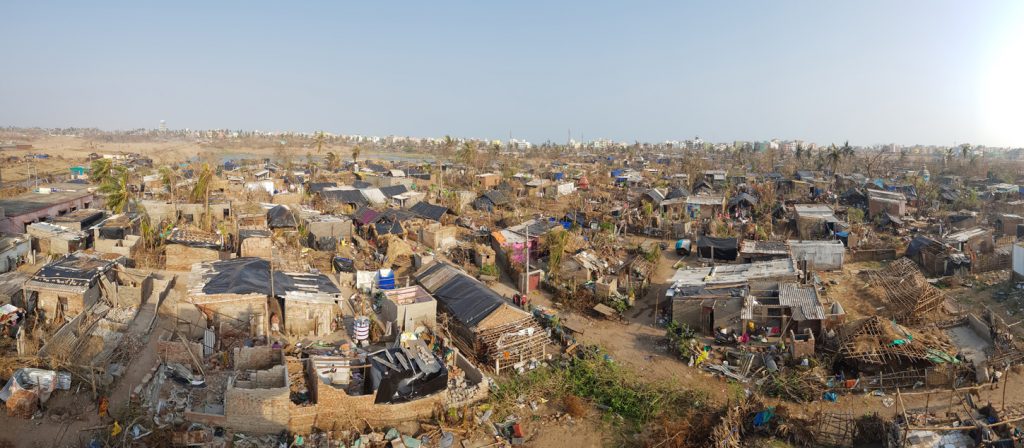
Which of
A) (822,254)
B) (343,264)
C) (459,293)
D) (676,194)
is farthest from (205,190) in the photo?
(676,194)

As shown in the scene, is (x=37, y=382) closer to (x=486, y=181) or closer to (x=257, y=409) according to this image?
(x=257, y=409)

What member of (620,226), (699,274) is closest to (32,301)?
(699,274)

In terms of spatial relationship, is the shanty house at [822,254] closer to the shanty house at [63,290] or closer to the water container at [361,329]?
the water container at [361,329]

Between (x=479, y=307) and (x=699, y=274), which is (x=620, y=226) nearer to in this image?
(x=699, y=274)

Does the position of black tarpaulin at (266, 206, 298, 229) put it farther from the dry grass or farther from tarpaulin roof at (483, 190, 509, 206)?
the dry grass

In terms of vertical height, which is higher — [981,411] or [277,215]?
[277,215]

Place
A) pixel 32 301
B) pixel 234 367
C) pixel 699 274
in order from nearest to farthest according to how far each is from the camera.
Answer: pixel 234 367 < pixel 32 301 < pixel 699 274

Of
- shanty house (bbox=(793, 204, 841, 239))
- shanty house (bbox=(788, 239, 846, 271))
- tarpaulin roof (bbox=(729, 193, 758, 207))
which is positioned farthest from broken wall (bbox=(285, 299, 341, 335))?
tarpaulin roof (bbox=(729, 193, 758, 207))
